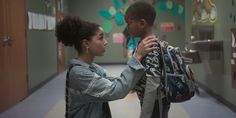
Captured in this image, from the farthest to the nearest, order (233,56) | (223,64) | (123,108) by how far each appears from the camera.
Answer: (223,64) < (123,108) < (233,56)

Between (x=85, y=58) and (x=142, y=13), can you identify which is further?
(x=142, y=13)

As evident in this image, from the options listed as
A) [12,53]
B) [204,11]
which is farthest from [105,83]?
[204,11]

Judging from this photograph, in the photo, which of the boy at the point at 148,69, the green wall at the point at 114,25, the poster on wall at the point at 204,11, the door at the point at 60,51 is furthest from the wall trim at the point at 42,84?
the boy at the point at 148,69

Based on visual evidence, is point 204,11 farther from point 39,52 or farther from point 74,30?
point 74,30

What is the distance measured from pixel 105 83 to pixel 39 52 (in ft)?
18.7

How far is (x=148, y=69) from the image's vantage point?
160 cm

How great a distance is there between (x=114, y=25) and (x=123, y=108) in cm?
653

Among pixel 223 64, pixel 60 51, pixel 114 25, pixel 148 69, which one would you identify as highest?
Result: pixel 114 25

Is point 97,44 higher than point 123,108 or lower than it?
higher

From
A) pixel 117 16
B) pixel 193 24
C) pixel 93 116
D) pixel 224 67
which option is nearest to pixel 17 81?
pixel 224 67

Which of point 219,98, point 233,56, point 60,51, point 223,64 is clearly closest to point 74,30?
point 233,56

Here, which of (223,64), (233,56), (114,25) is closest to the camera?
(233,56)

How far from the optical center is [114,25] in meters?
11.4

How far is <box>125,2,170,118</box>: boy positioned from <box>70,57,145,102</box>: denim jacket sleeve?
0.18 metres
